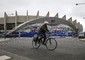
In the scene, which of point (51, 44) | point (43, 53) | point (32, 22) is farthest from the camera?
point (32, 22)

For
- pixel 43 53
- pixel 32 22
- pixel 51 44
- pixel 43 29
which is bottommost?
pixel 43 53

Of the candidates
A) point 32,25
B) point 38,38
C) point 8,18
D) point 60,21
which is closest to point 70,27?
point 60,21

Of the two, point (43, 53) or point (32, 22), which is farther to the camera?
point (32, 22)

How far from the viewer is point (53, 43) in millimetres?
11992

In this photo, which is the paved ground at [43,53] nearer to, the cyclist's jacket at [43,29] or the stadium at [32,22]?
the cyclist's jacket at [43,29]

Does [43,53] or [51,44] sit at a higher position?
[51,44]

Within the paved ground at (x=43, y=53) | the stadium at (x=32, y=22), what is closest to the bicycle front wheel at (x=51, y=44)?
the paved ground at (x=43, y=53)

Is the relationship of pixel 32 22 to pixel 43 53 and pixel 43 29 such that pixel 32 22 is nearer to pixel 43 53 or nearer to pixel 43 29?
pixel 43 29

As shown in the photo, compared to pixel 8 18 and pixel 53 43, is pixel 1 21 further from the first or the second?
pixel 53 43

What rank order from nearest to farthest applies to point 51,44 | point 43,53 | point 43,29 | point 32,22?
point 43,53 → point 51,44 → point 43,29 → point 32,22

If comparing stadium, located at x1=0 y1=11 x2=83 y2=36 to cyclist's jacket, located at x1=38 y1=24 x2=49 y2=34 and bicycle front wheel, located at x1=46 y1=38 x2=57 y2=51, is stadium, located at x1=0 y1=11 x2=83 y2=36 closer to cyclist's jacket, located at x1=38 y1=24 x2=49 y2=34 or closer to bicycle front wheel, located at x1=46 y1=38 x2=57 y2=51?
cyclist's jacket, located at x1=38 y1=24 x2=49 y2=34

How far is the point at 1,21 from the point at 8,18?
12.2ft

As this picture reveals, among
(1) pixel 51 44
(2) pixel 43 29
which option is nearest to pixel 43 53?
(1) pixel 51 44

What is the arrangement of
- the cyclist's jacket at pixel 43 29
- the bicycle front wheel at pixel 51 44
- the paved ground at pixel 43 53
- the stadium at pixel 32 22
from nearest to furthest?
the paved ground at pixel 43 53, the bicycle front wheel at pixel 51 44, the cyclist's jacket at pixel 43 29, the stadium at pixel 32 22
